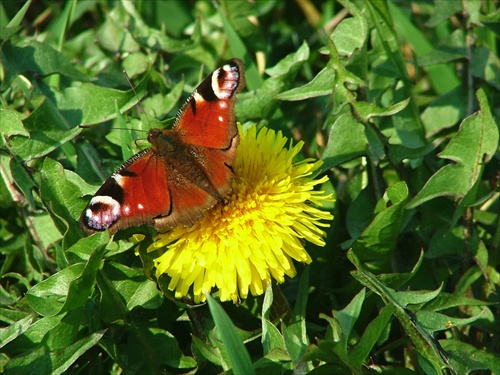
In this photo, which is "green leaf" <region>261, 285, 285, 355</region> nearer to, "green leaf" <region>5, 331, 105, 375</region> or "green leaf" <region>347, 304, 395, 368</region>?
"green leaf" <region>347, 304, 395, 368</region>

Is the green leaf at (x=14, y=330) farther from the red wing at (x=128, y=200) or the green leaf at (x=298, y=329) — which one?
the green leaf at (x=298, y=329)

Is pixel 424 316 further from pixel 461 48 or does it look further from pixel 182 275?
pixel 461 48

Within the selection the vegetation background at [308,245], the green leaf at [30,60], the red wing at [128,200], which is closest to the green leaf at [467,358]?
the vegetation background at [308,245]

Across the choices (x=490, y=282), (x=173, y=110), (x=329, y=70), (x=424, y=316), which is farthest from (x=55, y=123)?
(x=490, y=282)

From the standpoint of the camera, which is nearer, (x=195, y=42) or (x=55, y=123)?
(x=55, y=123)

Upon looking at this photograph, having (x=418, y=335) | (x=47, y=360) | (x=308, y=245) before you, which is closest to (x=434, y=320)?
(x=418, y=335)

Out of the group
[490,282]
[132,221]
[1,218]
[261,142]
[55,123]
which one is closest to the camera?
[132,221]

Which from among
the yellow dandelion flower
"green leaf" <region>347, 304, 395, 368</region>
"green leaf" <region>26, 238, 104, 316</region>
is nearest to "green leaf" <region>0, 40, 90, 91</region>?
"green leaf" <region>26, 238, 104, 316</region>
